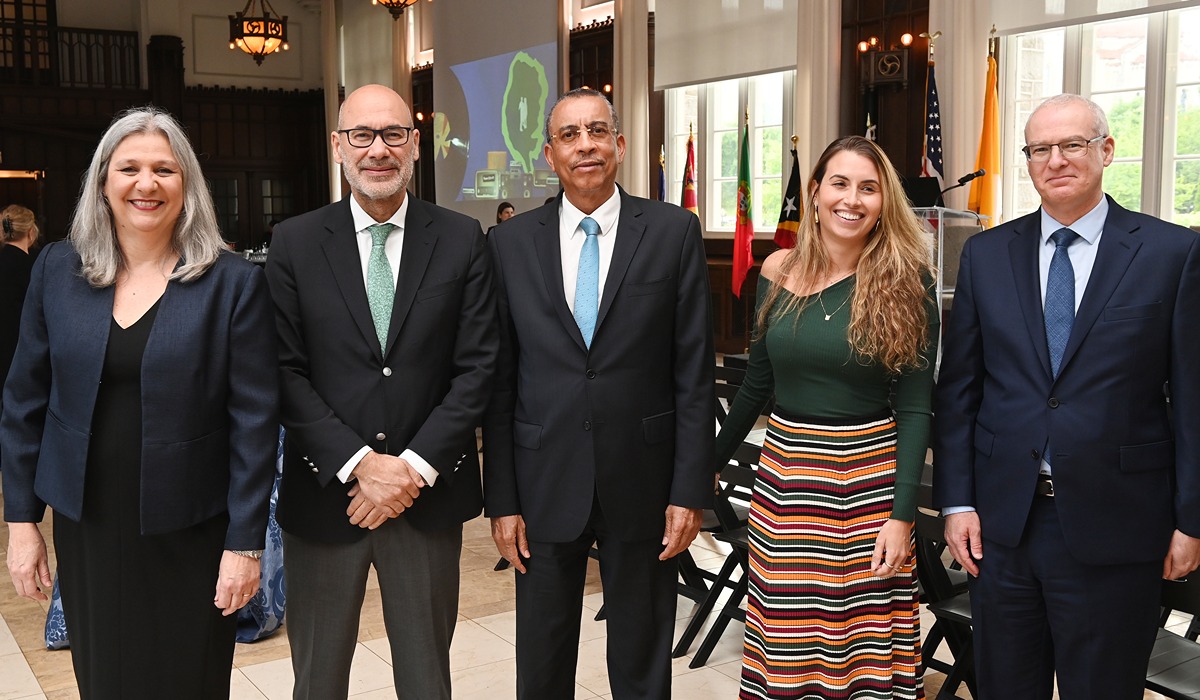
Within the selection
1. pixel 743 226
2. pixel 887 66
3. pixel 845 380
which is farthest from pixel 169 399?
pixel 743 226

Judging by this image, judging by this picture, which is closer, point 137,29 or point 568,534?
point 568,534

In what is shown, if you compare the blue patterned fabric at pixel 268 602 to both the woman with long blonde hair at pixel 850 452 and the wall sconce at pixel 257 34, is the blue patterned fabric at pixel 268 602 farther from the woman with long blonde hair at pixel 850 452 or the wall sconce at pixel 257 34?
the wall sconce at pixel 257 34

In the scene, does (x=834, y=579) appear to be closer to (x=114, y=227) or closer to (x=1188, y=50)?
(x=114, y=227)

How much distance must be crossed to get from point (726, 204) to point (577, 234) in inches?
391

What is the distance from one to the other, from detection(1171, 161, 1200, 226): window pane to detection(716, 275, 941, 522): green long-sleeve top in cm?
640

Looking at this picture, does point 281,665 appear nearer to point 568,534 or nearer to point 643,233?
point 568,534

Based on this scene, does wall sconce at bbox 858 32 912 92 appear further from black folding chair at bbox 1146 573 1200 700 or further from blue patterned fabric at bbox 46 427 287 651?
black folding chair at bbox 1146 573 1200 700

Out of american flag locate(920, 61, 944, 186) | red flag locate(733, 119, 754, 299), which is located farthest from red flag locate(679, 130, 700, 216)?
american flag locate(920, 61, 944, 186)

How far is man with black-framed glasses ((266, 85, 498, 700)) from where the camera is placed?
2512mm

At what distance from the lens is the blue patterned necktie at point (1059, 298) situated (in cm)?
235

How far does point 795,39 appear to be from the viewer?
34.5 feet

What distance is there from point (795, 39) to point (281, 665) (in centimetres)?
836

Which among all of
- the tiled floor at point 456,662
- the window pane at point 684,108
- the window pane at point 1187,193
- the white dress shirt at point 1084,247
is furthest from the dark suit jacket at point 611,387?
the window pane at point 684,108

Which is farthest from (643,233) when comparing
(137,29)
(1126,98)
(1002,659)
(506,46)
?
(137,29)
